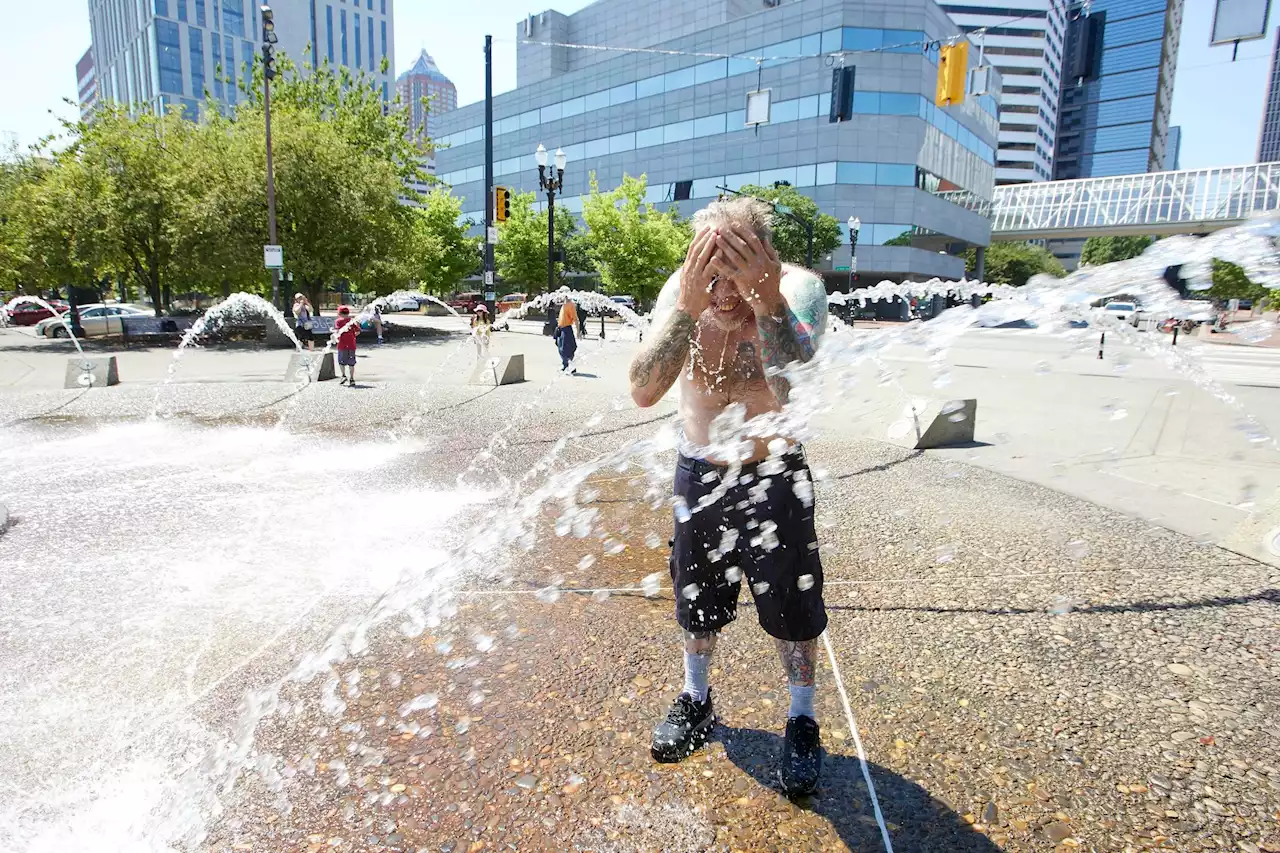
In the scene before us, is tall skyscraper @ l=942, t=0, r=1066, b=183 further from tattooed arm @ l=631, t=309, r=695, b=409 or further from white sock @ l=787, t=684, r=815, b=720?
white sock @ l=787, t=684, r=815, b=720

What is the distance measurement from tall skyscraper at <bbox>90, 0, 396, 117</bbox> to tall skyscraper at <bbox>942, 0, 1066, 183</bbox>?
112 metres

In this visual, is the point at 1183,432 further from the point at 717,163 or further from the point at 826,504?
the point at 717,163

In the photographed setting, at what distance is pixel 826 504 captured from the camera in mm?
5688

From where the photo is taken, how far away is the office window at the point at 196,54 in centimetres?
16550

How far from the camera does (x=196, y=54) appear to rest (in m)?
167

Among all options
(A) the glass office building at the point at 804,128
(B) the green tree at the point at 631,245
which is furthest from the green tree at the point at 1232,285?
(B) the green tree at the point at 631,245

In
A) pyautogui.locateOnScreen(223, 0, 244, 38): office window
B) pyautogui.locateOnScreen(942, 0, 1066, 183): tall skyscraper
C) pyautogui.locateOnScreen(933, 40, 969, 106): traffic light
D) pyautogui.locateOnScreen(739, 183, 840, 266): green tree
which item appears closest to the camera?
pyautogui.locateOnScreen(933, 40, 969, 106): traffic light

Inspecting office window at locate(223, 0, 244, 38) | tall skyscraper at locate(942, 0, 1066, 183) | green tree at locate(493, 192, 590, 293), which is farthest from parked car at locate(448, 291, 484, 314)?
office window at locate(223, 0, 244, 38)

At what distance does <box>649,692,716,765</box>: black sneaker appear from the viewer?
258 cm

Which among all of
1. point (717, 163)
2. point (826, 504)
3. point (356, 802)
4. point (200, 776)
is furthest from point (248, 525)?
point (717, 163)

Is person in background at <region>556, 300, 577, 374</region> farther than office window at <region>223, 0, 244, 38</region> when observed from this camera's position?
No

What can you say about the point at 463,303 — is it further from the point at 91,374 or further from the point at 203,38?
the point at 203,38

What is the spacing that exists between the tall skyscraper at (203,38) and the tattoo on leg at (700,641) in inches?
6827

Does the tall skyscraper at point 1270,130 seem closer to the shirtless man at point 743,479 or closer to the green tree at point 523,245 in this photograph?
the green tree at point 523,245
